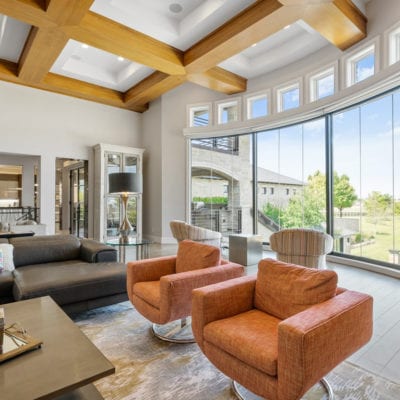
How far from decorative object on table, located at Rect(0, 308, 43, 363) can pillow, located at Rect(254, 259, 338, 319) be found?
139 centimetres

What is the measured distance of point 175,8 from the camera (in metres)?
4.48

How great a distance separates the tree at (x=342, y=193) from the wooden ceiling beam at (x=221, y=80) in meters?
2.99

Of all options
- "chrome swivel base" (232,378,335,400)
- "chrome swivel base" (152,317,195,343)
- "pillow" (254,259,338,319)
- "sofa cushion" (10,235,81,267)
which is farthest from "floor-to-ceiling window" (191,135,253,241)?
"chrome swivel base" (232,378,335,400)

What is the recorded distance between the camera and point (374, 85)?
4227 millimetres

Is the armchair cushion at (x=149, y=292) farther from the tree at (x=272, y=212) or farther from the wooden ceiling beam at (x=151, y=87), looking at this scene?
the wooden ceiling beam at (x=151, y=87)

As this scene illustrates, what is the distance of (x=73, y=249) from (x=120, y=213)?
3944 millimetres

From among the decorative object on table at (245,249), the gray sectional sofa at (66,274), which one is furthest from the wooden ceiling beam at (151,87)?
the gray sectional sofa at (66,274)

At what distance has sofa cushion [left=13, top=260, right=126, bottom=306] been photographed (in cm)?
249

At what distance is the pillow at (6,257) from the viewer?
9.70 feet

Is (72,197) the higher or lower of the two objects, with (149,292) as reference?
higher

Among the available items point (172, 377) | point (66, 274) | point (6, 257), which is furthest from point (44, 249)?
point (172, 377)

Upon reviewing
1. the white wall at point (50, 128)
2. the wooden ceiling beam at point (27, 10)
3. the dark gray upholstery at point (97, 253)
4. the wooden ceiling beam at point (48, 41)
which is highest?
the wooden ceiling beam at point (48, 41)

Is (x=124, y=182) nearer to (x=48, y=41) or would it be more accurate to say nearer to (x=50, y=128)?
(x=48, y=41)

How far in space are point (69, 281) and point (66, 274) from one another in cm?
18
